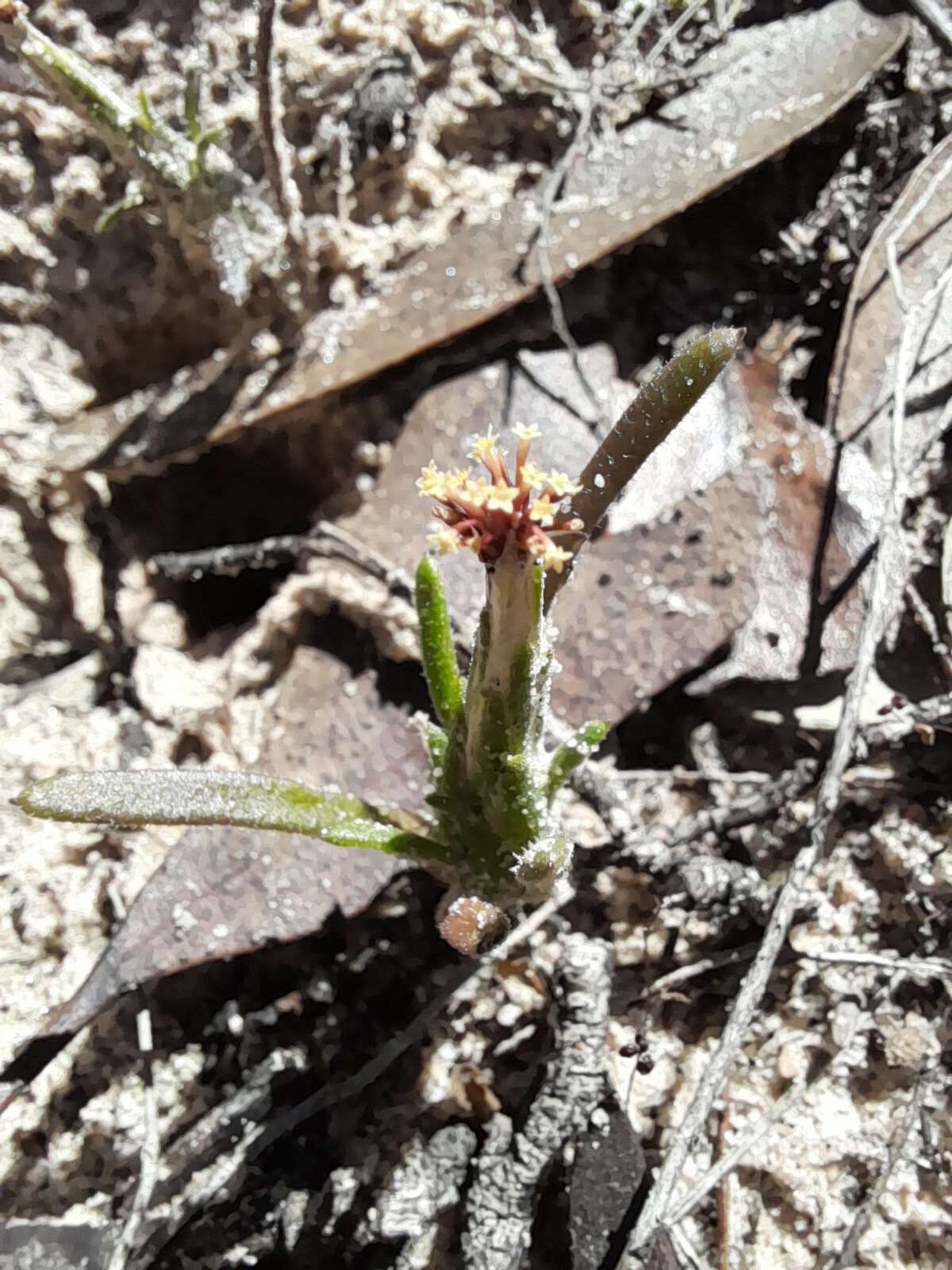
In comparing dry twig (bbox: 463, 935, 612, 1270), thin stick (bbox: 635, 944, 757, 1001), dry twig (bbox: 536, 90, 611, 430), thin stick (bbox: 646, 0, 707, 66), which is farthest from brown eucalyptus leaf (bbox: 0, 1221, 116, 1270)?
thin stick (bbox: 646, 0, 707, 66)

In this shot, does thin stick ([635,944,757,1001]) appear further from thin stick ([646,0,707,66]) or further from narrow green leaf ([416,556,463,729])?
thin stick ([646,0,707,66])

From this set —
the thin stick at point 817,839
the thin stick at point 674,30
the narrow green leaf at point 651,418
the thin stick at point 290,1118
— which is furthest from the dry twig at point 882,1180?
the thin stick at point 674,30

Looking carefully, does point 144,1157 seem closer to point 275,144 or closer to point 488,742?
point 488,742

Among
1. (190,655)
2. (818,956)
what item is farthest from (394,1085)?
(190,655)

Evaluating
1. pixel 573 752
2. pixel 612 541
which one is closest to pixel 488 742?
pixel 573 752

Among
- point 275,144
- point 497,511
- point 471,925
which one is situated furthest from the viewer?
point 275,144
